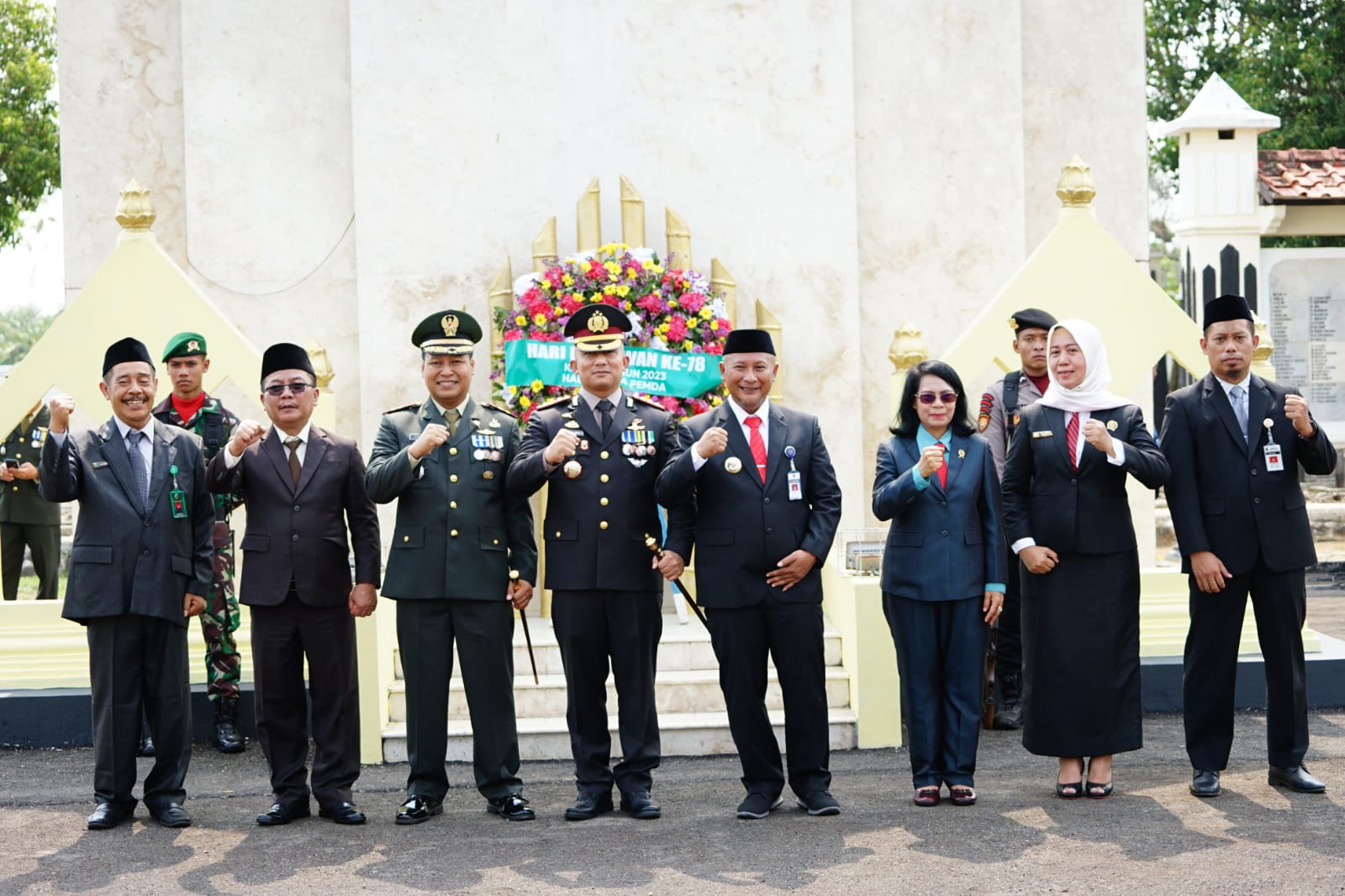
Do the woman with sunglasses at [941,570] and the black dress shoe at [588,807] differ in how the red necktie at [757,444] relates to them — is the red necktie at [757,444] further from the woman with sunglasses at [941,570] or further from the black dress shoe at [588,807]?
the black dress shoe at [588,807]

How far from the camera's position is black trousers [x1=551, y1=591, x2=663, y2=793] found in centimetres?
571

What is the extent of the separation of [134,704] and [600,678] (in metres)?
1.76

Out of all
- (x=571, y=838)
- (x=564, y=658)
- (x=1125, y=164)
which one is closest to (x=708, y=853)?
(x=571, y=838)

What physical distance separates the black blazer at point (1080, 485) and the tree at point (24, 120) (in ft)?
52.4

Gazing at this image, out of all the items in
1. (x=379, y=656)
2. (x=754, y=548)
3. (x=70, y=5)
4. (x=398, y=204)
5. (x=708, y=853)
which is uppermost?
(x=70, y=5)

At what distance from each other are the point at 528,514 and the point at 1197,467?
259 centimetres

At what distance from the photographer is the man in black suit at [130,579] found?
5711 mm

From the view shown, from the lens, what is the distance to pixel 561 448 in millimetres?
5484

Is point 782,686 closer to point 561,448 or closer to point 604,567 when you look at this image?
point 604,567

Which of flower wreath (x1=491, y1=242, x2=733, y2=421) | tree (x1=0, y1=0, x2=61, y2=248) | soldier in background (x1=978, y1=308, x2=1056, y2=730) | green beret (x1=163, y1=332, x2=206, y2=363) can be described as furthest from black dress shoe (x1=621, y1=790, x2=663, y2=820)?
tree (x1=0, y1=0, x2=61, y2=248)

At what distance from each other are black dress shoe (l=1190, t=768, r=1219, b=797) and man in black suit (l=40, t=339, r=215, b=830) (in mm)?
Answer: 3797

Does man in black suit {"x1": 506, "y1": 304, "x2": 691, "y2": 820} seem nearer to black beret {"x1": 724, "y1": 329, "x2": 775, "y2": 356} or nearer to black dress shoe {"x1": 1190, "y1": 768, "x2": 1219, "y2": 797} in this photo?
black beret {"x1": 724, "y1": 329, "x2": 775, "y2": 356}

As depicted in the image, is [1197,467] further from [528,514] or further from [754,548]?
[528,514]

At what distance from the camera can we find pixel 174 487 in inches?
Result: 232
